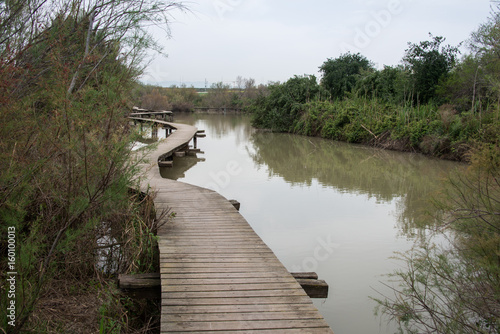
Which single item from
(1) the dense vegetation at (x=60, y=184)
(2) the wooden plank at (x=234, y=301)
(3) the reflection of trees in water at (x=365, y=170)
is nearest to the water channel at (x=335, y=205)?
(3) the reflection of trees in water at (x=365, y=170)

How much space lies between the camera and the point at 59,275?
12.8 ft

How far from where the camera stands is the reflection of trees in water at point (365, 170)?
31.1 feet

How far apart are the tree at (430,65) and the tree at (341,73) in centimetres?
648

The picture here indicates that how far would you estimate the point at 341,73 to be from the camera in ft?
92.8

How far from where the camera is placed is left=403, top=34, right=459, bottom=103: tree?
20391 mm

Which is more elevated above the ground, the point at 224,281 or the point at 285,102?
the point at 285,102

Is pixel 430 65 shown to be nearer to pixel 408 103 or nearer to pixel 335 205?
pixel 408 103

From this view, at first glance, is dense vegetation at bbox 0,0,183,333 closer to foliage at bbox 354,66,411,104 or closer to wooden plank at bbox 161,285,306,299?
wooden plank at bbox 161,285,306,299

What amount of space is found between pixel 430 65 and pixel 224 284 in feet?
64.4

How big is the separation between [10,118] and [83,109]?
0.60 metres

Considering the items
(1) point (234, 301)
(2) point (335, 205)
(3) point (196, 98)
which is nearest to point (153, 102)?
(3) point (196, 98)

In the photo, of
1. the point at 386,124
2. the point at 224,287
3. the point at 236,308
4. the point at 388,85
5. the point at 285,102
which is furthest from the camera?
the point at 285,102

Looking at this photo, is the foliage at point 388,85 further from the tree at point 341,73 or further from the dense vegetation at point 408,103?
the tree at point 341,73

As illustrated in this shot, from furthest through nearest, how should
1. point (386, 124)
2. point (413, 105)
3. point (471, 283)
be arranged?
1. point (413, 105)
2. point (386, 124)
3. point (471, 283)
